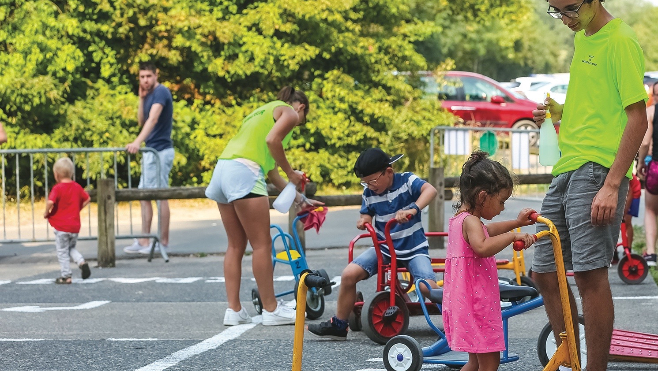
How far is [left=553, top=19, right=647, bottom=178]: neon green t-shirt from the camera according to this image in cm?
485

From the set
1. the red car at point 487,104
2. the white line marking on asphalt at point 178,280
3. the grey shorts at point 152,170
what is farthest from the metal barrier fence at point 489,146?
the red car at point 487,104

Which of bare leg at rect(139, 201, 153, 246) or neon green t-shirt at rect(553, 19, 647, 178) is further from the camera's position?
bare leg at rect(139, 201, 153, 246)

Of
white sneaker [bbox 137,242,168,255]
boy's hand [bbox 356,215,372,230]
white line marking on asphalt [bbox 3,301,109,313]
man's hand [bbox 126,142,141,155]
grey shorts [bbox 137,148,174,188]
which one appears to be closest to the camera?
boy's hand [bbox 356,215,372,230]

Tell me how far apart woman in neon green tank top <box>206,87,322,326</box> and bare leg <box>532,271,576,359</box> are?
271 cm

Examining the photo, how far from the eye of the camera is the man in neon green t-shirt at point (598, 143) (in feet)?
15.9

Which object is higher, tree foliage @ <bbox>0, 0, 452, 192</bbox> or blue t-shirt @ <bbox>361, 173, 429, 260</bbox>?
tree foliage @ <bbox>0, 0, 452, 192</bbox>

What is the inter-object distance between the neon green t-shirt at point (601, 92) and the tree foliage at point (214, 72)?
1390 centimetres

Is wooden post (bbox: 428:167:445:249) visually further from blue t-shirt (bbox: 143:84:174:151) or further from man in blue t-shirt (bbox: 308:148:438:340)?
→ man in blue t-shirt (bbox: 308:148:438:340)

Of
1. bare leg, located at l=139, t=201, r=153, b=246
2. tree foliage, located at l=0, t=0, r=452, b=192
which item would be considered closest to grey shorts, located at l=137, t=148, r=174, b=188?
bare leg, located at l=139, t=201, r=153, b=246

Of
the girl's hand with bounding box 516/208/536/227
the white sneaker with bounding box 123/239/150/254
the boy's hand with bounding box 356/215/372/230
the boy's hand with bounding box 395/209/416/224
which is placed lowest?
the white sneaker with bounding box 123/239/150/254

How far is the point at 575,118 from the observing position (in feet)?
16.6

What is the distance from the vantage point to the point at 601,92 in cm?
496

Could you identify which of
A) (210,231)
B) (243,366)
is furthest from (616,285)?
(210,231)

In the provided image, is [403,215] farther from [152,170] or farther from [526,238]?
[152,170]
